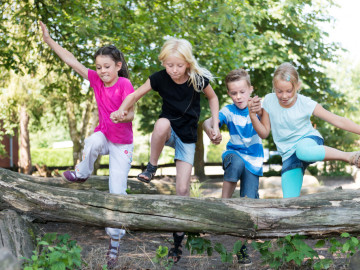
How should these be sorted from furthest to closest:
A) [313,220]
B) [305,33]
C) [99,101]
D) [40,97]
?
[40,97] → [305,33] → [99,101] → [313,220]

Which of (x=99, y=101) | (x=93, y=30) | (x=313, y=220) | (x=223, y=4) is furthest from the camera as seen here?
(x=223, y=4)

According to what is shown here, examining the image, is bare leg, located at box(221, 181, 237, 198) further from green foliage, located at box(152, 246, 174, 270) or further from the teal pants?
green foliage, located at box(152, 246, 174, 270)

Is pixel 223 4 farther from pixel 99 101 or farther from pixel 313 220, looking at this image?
pixel 313 220

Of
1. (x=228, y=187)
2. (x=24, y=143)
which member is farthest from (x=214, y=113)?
(x=24, y=143)

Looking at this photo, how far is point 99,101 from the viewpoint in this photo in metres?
4.27

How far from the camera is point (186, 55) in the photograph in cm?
397

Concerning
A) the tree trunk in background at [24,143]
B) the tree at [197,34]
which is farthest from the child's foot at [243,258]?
the tree trunk in background at [24,143]

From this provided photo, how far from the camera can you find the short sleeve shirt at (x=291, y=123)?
4.27 meters

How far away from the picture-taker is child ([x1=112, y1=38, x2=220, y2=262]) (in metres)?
3.99

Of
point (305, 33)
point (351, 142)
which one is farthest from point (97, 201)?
point (351, 142)

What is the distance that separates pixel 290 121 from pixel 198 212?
1262 mm

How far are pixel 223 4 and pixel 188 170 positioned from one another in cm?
553

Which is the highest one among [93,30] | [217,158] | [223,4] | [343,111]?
[223,4]

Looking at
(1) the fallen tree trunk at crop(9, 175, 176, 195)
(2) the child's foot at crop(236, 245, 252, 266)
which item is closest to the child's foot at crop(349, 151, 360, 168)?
(2) the child's foot at crop(236, 245, 252, 266)
